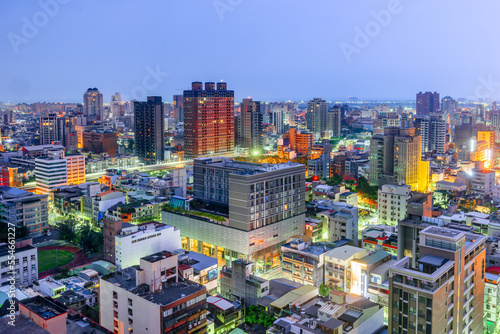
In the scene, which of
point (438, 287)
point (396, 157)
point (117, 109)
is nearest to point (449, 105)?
point (396, 157)

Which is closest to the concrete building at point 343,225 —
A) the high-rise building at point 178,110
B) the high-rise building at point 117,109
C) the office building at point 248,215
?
the office building at point 248,215

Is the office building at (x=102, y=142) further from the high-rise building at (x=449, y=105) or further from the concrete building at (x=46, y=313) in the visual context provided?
the high-rise building at (x=449, y=105)

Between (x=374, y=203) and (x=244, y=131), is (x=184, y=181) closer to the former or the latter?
(x=374, y=203)

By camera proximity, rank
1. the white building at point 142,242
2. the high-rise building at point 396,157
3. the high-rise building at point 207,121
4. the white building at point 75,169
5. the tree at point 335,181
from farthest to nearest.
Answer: the high-rise building at point 207,121 → the white building at point 75,169 → the tree at point 335,181 → the high-rise building at point 396,157 → the white building at point 142,242

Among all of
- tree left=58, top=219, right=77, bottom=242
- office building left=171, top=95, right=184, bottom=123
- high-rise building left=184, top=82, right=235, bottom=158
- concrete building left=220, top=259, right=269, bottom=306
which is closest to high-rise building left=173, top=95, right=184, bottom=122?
office building left=171, top=95, right=184, bottom=123

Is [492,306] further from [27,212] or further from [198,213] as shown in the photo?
[27,212]

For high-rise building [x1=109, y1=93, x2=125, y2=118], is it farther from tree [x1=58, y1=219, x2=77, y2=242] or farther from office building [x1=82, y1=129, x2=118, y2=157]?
tree [x1=58, y1=219, x2=77, y2=242]
